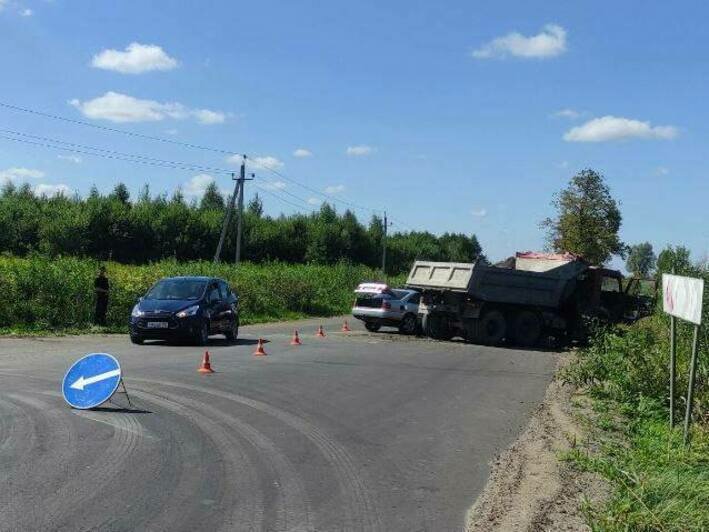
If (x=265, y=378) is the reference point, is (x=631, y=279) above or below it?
above

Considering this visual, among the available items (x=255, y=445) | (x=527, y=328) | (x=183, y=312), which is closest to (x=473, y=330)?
(x=527, y=328)

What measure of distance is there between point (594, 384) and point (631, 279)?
1270 centimetres

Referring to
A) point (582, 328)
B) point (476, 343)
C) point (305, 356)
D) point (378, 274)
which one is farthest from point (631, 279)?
point (378, 274)

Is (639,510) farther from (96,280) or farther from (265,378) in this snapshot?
(96,280)

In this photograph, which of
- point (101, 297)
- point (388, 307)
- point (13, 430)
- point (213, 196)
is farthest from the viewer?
point (213, 196)

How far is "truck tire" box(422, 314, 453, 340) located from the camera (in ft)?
73.0

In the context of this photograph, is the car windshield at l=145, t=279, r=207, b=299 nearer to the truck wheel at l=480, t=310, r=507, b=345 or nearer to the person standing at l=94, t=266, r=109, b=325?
the person standing at l=94, t=266, r=109, b=325

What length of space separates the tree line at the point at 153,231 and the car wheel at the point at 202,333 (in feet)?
148

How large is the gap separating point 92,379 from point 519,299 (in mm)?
14998

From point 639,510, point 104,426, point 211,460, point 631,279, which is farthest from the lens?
point 631,279

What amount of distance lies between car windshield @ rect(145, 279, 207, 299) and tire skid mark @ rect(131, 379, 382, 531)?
7.91m

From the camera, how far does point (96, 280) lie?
22297 mm

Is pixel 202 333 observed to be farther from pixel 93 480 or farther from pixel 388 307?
pixel 93 480

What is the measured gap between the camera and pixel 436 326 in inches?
877
